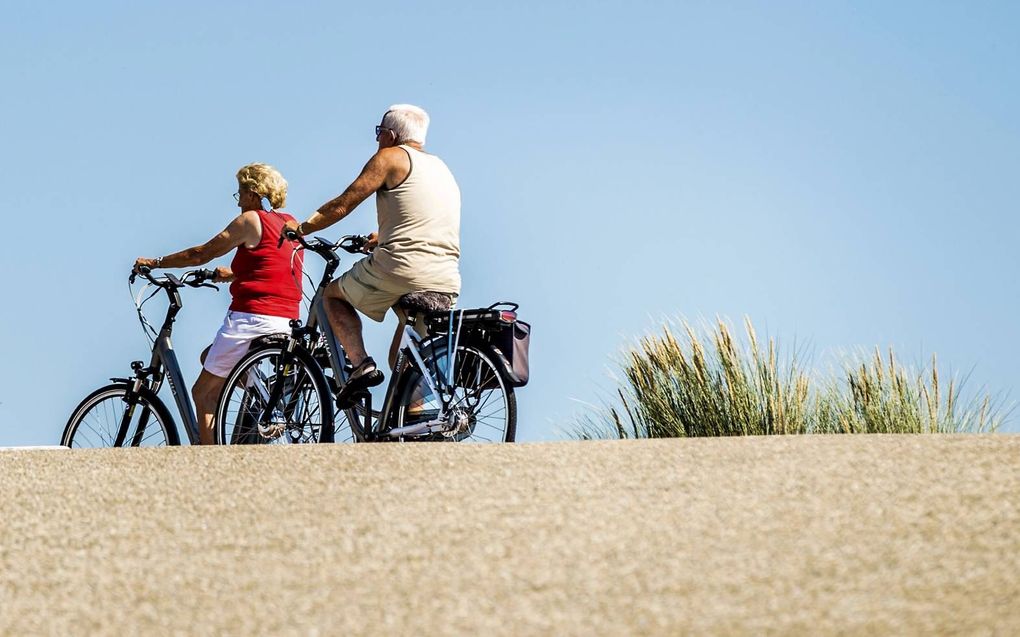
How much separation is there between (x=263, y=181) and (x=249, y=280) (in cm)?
64

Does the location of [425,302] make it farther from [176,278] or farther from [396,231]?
[176,278]

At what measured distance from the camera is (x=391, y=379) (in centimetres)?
755

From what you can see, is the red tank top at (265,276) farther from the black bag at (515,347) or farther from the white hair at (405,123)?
the black bag at (515,347)

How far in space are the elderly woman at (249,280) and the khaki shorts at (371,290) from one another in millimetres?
764

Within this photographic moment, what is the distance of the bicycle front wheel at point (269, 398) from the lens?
8.01 metres

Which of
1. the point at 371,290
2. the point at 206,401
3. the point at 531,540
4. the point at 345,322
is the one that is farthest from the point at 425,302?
the point at 531,540

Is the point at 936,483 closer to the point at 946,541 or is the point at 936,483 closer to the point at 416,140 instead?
the point at 946,541

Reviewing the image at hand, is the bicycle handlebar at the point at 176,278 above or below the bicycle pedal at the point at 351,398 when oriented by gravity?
above

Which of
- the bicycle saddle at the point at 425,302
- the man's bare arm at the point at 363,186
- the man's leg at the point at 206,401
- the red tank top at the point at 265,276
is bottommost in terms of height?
the man's leg at the point at 206,401

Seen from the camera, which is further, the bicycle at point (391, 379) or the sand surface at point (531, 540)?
the bicycle at point (391, 379)

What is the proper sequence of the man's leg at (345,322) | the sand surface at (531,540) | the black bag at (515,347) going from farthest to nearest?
1. the man's leg at (345,322)
2. the black bag at (515,347)
3. the sand surface at (531,540)

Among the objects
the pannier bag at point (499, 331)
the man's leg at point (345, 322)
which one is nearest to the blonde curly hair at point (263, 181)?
the man's leg at point (345, 322)

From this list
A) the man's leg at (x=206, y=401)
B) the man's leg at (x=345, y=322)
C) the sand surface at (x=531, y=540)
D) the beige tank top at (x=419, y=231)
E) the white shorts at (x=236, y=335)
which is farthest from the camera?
the man's leg at (x=206, y=401)

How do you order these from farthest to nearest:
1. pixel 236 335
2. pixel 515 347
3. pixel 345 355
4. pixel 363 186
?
pixel 236 335 < pixel 345 355 < pixel 363 186 < pixel 515 347
